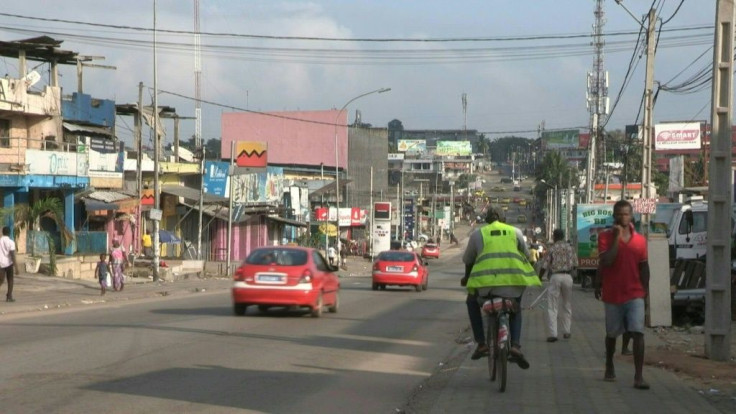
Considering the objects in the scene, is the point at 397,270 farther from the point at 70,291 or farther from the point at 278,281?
the point at 278,281

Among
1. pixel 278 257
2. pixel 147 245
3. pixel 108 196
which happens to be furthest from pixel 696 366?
pixel 147 245

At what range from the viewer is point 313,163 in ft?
306

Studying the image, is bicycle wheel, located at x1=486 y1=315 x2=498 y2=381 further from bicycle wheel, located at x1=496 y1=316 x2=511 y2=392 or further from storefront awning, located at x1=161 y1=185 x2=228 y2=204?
storefront awning, located at x1=161 y1=185 x2=228 y2=204

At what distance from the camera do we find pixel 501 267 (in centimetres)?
1045

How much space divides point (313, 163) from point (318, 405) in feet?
275

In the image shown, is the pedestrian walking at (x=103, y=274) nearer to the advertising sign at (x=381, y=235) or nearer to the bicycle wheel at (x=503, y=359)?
the bicycle wheel at (x=503, y=359)

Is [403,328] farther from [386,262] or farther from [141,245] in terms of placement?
[141,245]

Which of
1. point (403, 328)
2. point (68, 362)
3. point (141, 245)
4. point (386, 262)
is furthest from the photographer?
point (141, 245)

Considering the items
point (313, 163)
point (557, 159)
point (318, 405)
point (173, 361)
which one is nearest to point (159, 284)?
point (173, 361)

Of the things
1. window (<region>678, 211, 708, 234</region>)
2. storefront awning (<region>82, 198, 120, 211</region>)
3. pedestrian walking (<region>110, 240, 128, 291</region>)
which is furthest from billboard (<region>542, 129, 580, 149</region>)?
pedestrian walking (<region>110, 240, 128, 291</region>)

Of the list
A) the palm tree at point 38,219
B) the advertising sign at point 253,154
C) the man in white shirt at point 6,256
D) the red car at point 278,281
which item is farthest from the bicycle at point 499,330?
the advertising sign at point 253,154

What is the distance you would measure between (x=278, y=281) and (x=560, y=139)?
170m

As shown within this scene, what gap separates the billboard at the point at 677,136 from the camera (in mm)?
68688

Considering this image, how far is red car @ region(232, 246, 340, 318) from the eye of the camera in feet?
67.8
